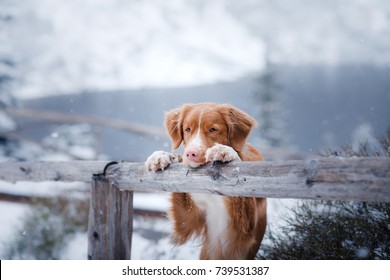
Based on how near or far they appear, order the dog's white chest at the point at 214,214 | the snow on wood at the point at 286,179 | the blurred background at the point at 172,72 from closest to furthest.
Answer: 1. the snow on wood at the point at 286,179
2. the dog's white chest at the point at 214,214
3. the blurred background at the point at 172,72

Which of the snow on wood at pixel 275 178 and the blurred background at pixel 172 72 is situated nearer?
the snow on wood at pixel 275 178

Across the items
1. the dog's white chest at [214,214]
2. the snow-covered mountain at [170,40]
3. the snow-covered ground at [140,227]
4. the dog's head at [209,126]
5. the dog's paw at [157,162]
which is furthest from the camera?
the snow-covered mountain at [170,40]

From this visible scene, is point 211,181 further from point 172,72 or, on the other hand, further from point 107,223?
point 172,72

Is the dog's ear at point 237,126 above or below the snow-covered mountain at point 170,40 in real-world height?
below

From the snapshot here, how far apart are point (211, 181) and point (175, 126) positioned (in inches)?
32.5

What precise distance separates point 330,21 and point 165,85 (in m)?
7.49

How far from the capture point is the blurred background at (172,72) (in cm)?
938

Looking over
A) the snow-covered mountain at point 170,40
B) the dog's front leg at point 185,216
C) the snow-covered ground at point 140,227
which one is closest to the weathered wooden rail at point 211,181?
the dog's front leg at point 185,216

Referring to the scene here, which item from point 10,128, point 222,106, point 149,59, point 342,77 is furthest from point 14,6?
point 342,77

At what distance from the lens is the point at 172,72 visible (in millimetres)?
13367

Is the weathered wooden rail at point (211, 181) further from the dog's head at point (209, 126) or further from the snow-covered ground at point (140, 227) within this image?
the snow-covered ground at point (140, 227)

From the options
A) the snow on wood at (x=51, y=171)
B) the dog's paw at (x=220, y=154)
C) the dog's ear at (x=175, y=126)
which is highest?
the dog's ear at (x=175, y=126)

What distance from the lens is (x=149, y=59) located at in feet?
48.7

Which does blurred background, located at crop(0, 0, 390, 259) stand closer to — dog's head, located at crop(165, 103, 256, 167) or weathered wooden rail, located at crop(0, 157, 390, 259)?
weathered wooden rail, located at crop(0, 157, 390, 259)
